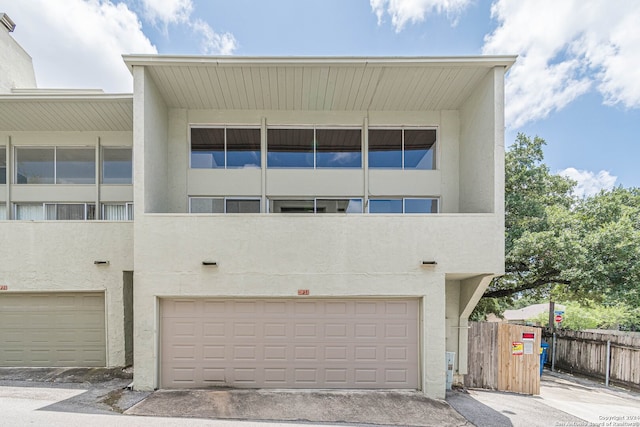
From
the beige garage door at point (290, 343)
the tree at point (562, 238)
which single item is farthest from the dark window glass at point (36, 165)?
the tree at point (562, 238)

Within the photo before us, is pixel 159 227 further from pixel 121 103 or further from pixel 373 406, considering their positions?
pixel 373 406

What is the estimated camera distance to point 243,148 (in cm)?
859

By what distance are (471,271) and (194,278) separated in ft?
19.2

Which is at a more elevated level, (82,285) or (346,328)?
(82,285)

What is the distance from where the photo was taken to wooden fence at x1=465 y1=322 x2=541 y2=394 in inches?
306

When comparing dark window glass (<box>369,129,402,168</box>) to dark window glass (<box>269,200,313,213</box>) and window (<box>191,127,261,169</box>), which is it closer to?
dark window glass (<box>269,200,313,213</box>)

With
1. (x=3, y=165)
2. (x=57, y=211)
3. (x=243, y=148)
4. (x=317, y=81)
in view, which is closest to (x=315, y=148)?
(x=317, y=81)

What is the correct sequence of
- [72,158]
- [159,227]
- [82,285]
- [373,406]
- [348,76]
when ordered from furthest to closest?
1. [72,158]
2. [82,285]
3. [348,76]
4. [159,227]
5. [373,406]

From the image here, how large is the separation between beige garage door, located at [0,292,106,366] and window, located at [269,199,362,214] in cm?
492

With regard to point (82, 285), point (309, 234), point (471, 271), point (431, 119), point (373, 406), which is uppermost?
point (431, 119)

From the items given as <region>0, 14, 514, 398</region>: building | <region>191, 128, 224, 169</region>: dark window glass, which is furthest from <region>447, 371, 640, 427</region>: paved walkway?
<region>191, 128, 224, 169</region>: dark window glass

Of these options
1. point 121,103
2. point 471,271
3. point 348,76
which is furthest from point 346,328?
point 121,103

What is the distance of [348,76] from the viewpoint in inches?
285

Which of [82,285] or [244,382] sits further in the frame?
[82,285]
